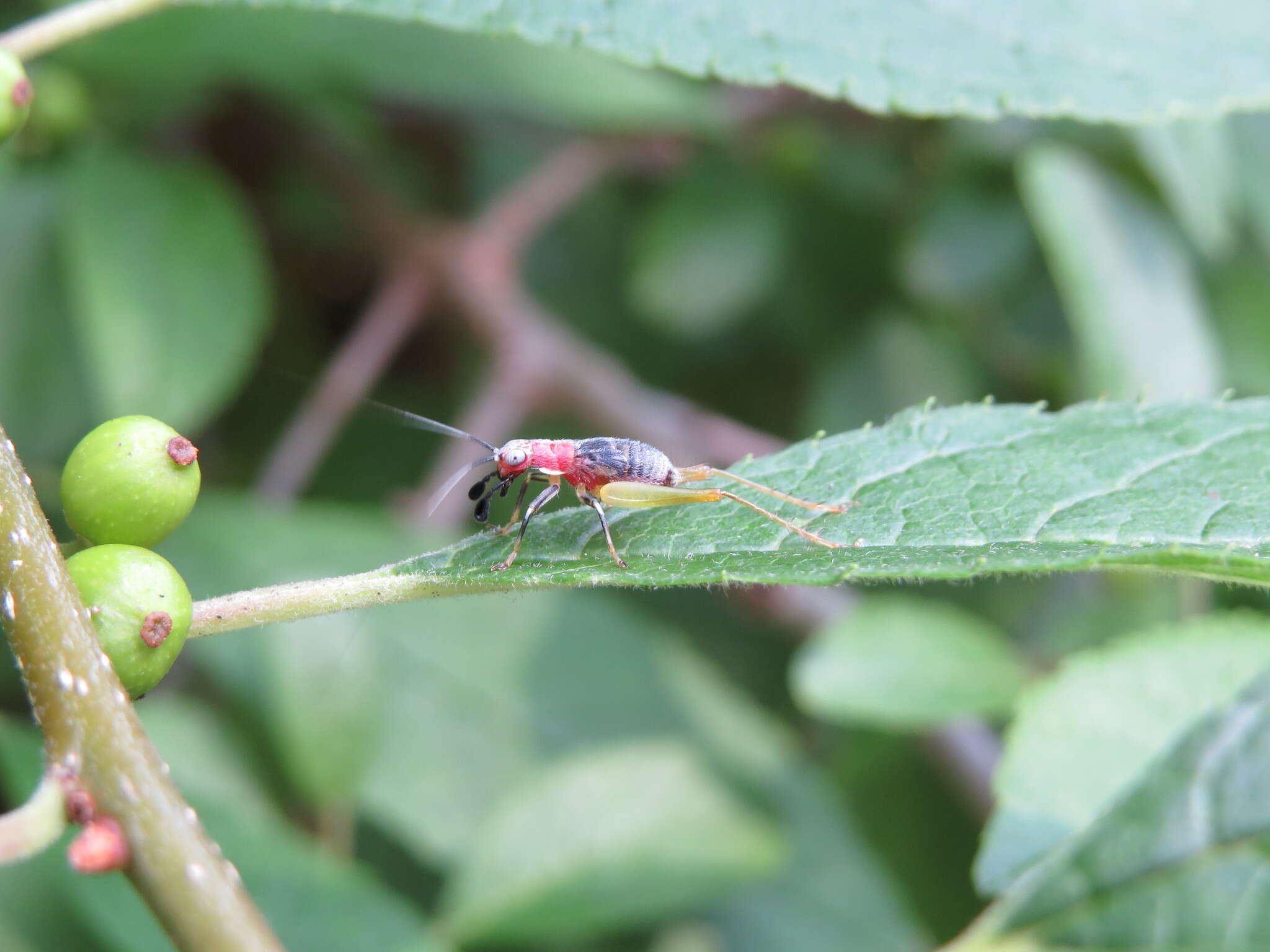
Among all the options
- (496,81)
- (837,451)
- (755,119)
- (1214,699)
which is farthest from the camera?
(755,119)

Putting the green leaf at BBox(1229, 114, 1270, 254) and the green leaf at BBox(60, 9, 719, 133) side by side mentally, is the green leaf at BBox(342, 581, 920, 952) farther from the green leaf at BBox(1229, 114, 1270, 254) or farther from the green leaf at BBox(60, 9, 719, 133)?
the green leaf at BBox(1229, 114, 1270, 254)

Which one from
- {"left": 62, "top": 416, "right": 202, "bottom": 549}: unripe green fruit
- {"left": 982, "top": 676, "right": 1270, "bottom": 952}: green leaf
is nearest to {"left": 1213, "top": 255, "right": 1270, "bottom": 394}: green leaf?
{"left": 982, "top": 676, "right": 1270, "bottom": 952}: green leaf

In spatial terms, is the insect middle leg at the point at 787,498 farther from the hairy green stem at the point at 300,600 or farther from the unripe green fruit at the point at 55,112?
the unripe green fruit at the point at 55,112

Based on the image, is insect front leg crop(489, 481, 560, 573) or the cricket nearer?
insect front leg crop(489, 481, 560, 573)

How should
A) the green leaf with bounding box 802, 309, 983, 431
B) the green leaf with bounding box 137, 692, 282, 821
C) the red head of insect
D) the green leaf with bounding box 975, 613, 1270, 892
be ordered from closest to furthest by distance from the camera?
1. the green leaf with bounding box 975, 613, 1270, 892
2. the red head of insect
3. the green leaf with bounding box 137, 692, 282, 821
4. the green leaf with bounding box 802, 309, 983, 431

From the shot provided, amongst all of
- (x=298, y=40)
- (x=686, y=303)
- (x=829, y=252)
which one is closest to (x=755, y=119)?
(x=829, y=252)

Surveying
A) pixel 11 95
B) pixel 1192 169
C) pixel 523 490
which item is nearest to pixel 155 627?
pixel 11 95

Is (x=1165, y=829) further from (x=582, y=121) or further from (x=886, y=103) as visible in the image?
(x=582, y=121)
